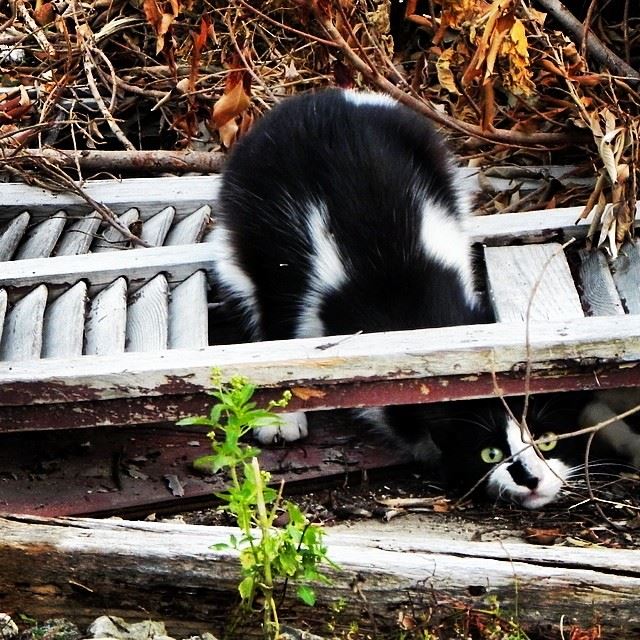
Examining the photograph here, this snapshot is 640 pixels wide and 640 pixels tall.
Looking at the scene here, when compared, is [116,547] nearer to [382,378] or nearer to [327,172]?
[382,378]

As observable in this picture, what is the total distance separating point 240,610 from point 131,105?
10.8 ft

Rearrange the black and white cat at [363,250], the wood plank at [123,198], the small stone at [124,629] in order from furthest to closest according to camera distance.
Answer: the wood plank at [123,198]
the black and white cat at [363,250]
the small stone at [124,629]

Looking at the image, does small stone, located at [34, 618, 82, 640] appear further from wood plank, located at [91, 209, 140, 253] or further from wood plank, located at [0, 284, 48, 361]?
wood plank, located at [91, 209, 140, 253]

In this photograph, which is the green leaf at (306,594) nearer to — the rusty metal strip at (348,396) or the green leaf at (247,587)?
the green leaf at (247,587)

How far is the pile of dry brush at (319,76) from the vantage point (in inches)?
141

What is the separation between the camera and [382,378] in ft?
8.71

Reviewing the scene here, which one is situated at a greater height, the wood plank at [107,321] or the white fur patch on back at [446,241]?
the white fur patch on back at [446,241]

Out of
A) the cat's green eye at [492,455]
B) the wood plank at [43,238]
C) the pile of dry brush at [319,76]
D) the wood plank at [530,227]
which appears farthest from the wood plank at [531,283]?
the wood plank at [43,238]

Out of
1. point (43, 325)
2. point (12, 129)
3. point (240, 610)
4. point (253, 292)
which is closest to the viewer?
point (240, 610)

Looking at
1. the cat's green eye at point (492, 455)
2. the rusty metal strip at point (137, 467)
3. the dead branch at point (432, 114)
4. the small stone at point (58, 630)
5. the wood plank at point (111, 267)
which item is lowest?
the rusty metal strip at point (137, 467)

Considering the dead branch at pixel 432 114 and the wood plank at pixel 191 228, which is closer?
the dead branch at pixel 432 114

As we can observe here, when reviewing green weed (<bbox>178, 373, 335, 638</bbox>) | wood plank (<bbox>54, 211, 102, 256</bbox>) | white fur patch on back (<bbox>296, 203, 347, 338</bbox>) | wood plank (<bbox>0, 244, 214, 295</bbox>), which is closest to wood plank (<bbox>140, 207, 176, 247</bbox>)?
wood plank (<bbox>54, 211, 102, 256</bbox>)

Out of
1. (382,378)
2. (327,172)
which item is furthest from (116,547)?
(327,172)

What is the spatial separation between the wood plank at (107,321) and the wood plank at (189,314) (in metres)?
0.15
